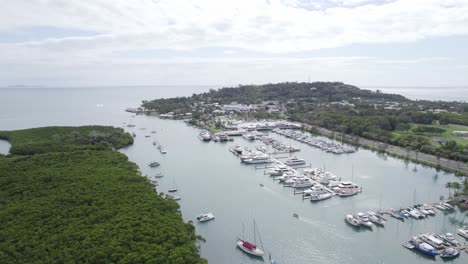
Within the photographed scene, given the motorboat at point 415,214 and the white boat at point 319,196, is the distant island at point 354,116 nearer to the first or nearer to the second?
the motorboat at point 415,214

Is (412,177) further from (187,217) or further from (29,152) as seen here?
(29,152)

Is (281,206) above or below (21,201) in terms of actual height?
below

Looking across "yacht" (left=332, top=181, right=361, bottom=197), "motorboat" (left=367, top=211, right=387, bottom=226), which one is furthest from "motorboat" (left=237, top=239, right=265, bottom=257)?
"yacht" (left=332, top=181, right=361, bottom=197)

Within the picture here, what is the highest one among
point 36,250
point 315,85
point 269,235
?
point 315,85

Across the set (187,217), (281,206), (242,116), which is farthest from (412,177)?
(242,116)

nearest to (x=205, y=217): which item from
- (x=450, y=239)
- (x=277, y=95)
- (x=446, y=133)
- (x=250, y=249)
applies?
(x=250, y=249)

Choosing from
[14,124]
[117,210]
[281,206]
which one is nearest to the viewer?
[117,210]
